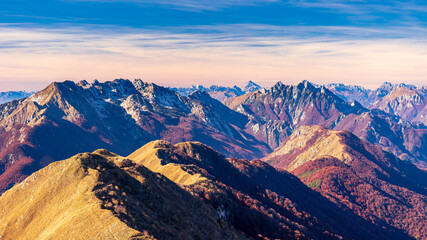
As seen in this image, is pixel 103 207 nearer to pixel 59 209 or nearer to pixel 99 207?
pixel 99 207

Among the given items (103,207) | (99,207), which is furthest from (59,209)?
(103,207)

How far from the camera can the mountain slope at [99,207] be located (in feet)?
279

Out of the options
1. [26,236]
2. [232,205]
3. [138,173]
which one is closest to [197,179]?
[232,205]

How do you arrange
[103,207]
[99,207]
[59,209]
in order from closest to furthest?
[99,207]
[103,207]
[59,209]

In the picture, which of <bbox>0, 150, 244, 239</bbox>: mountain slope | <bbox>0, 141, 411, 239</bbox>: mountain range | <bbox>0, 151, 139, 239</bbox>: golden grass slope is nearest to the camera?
<bbox>0, 151, 139, 239</bbox>: golden grass slope

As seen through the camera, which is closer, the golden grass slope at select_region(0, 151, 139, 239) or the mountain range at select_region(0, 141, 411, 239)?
the golden grass slope at select_region(0, 151, 139, 239)

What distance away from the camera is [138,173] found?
115 m

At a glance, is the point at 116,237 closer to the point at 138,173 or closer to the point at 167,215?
the point at 167,215

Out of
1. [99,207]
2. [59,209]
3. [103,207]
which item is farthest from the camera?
[59,209]

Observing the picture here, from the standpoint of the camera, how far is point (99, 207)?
8862 centimetres

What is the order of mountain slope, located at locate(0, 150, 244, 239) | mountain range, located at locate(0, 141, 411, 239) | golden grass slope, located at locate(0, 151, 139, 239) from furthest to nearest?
mountain range, located at locate(0, 141, 411, 239)
mountain slope, located at locate(0, 150, 244, 239)
golden grass slope, located at locate(0, 151, 139, 239)

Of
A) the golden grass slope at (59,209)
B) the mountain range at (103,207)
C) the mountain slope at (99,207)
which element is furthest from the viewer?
the mountain range at (103,207)

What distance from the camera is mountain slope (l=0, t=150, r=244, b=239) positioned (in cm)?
8494

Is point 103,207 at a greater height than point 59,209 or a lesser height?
greater
